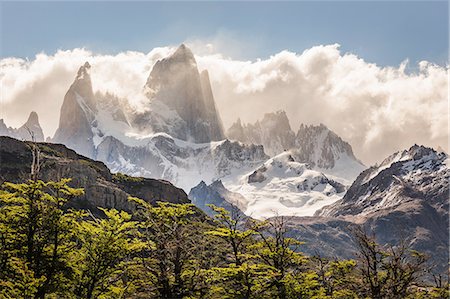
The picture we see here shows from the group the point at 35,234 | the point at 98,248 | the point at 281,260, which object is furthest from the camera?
the point at 281,260

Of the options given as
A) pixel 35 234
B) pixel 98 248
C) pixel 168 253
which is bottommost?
pixel 168 253

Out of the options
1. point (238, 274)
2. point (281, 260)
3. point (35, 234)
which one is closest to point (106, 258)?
point (35, 234)

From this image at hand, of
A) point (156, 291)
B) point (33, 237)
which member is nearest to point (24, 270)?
point (33, 237)

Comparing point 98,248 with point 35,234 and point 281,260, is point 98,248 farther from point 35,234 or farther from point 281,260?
point 281,260

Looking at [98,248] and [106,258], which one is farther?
[106,258]

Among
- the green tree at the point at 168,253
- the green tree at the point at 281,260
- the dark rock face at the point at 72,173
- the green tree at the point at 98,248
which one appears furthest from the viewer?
the dark rock face at the point at 72,173

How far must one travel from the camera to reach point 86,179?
100m

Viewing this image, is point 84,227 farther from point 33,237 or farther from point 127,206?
point 127,206

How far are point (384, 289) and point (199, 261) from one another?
56.9ft

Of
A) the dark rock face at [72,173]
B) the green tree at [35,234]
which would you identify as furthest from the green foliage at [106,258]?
the dark rock face at [72,173]

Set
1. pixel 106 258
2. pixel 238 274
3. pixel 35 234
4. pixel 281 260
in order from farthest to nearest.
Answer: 1. pixel 281 260
2. pixel 238 274
3. pixel 106 258
4. pixel 35 234

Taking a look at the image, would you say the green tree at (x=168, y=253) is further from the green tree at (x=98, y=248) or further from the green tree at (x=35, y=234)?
the green tree at (x=35, y=234)

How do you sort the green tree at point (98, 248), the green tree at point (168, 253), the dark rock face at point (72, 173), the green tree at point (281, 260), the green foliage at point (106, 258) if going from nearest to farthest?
1. the green foliage at point (106, 258)
2. the green tree at point (98, 248)
3. the green tree at point (168, 253)
4. the green tree at point (281, 260)
5. the dark rock face at point (72, 173)

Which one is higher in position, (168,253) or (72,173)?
(72,173)
